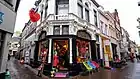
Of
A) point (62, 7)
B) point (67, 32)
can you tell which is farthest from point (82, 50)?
point (62, 7)

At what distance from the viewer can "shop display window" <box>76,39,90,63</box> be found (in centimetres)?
1556

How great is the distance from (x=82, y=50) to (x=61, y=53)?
2.72 metres

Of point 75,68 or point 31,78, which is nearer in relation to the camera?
point 31,78

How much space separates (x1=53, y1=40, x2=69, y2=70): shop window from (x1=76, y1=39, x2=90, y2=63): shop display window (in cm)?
139

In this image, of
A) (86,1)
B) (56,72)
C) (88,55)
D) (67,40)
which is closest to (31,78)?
(56,72)

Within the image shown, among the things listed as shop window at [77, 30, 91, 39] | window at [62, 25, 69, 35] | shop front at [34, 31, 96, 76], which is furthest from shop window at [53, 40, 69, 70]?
shop window at [77, 30, 91, 39]

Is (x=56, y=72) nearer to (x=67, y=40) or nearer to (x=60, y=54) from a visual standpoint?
(x=60, y=54)

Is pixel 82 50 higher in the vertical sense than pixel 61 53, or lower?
higher

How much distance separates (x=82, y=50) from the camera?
16.4m

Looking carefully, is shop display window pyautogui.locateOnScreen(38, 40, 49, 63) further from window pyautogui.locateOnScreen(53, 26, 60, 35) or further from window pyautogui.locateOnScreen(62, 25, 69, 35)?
window pyautogui.locateOnScreen(62, 25, 69, 35)

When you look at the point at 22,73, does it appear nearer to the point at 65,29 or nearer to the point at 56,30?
the point at 56,30

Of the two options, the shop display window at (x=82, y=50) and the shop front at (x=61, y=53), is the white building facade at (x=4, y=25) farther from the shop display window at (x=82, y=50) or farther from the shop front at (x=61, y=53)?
the shop display window at (x=82, y=50)

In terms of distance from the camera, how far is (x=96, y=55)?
1839cm

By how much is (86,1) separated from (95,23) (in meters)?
3.59
